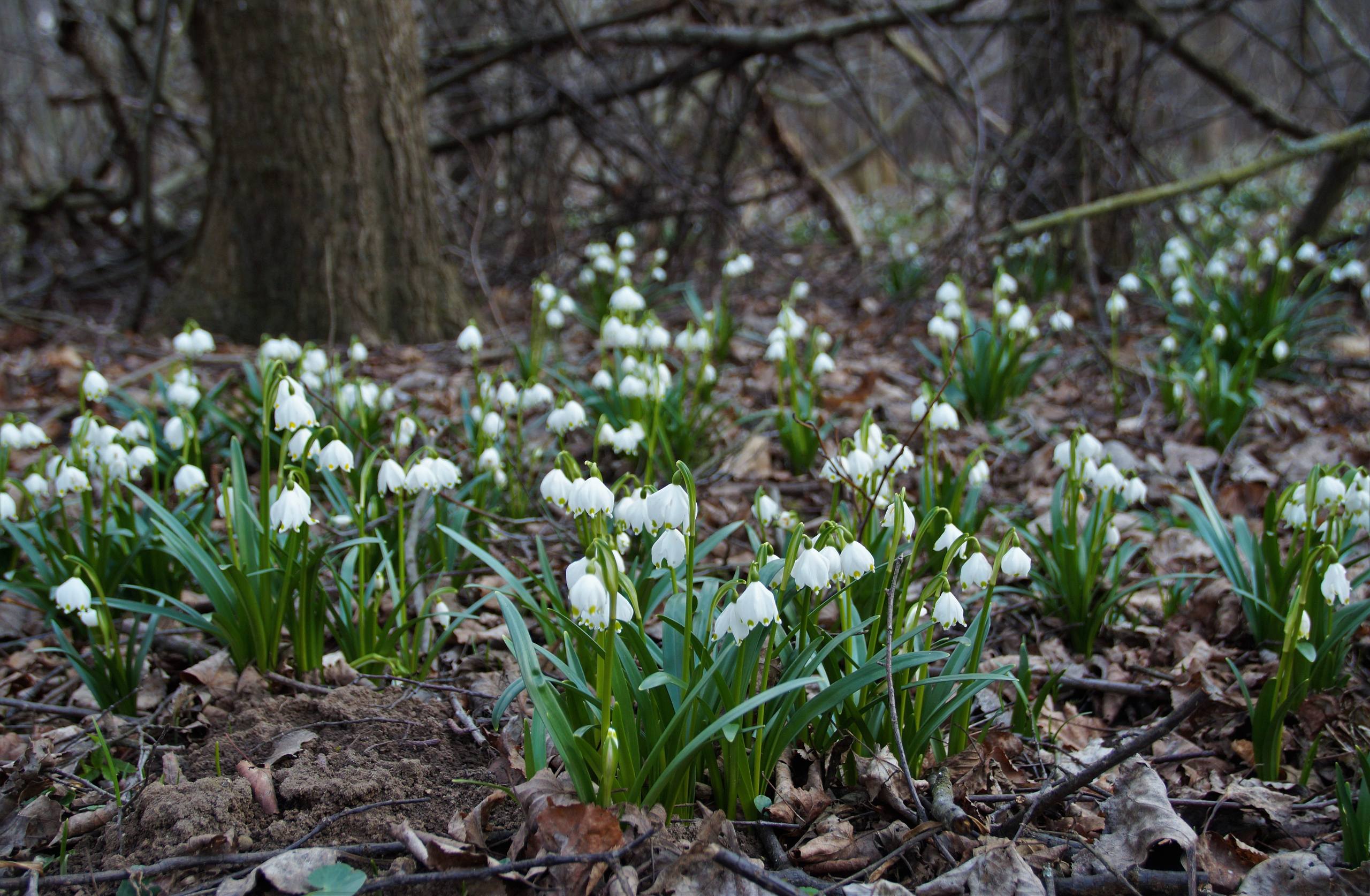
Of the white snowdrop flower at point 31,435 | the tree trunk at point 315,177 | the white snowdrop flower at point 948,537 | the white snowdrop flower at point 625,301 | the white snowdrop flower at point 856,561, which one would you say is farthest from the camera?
the tree trunk at point 315,177

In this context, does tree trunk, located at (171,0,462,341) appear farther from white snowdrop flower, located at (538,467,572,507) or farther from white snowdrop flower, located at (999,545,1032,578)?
white snowdrop flower, located at (999,545,1032,578)

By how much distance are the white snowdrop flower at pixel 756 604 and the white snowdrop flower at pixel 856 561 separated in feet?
0.60

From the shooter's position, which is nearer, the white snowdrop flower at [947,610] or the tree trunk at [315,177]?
the white snowdrop flower at [947,610]

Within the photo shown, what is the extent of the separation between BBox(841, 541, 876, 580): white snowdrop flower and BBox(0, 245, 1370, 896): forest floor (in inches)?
18.2

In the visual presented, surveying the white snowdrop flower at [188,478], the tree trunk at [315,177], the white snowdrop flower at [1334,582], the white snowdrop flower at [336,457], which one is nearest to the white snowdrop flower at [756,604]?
the white snowdrop flower at [336,457]

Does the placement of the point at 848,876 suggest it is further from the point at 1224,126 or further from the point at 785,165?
the point at 1224,126

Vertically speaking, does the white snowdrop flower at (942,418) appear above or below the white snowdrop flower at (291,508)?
above

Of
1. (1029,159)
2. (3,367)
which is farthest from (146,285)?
(1029,159)

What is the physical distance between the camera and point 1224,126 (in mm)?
20125

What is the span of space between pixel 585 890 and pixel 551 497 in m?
0.79

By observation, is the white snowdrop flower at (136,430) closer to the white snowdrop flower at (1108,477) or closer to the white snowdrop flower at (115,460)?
the white snowdrop flower at (115,460)

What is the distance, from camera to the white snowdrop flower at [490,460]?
2805 mm

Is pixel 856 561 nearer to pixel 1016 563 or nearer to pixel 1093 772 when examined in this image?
pixel 1016 563

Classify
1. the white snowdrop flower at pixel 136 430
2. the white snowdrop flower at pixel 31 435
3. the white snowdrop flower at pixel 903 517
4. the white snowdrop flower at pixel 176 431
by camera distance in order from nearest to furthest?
the white snowdrop flower at pixel 903 517, the white snowdrop flower at pixel 176 431, the white snowdrop flower at pixel 31 435, the white snowdrop flower at pixel 136 430
